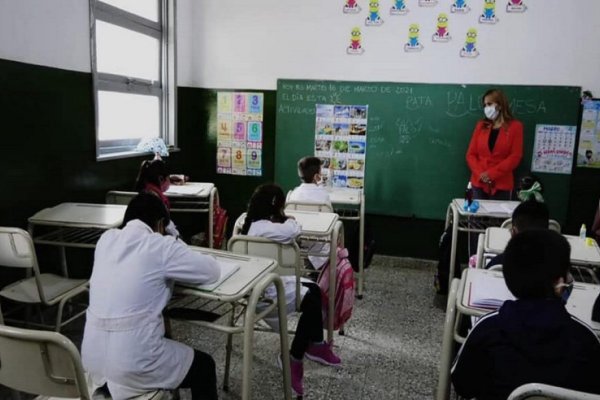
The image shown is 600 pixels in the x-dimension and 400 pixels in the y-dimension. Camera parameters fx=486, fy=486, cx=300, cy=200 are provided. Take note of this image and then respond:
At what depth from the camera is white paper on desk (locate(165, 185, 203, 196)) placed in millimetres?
3941

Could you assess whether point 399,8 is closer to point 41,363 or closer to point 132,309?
point 132,309

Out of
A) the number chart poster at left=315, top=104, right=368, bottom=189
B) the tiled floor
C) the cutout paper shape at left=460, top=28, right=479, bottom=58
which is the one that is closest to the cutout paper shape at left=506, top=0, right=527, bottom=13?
the cutout paper shape at left=460, top=28, right=479, bottom=58

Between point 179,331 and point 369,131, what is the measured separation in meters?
2.56

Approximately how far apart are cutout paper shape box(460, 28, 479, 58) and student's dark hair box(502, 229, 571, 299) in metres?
3.33

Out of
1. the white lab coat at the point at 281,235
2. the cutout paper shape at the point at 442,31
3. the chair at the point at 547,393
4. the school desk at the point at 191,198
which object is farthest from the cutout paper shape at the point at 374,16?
the chair at the point at 547,393

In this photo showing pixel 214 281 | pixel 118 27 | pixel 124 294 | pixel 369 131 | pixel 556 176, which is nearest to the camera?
pixel 124 294

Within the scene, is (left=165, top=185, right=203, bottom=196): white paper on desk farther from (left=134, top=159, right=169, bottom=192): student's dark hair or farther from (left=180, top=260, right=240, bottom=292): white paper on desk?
(left=180, top=260, right=240, bottom=292): white paper on desk

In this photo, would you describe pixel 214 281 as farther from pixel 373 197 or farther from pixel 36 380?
pixel 373 197

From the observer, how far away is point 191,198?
14.3ft

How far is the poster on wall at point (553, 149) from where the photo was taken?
4.16m

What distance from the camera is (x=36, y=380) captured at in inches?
48.9

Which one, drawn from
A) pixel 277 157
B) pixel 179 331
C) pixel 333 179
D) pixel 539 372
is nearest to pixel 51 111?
pixel 179 331

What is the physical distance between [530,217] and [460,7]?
2.74 m

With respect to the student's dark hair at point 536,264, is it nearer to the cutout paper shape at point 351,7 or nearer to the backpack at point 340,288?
the backpack at point 340,288
